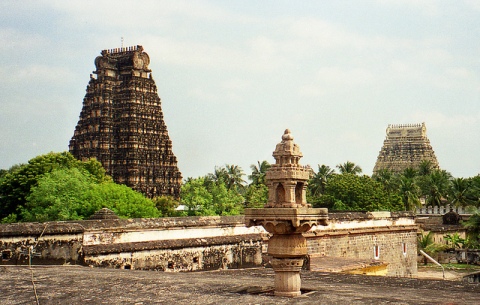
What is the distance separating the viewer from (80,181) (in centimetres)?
3747

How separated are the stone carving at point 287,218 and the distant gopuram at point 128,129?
47.6 meters

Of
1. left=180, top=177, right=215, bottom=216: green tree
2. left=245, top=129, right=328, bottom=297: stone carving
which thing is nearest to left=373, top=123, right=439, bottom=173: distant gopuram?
left=180, top=177, right=215, bottom=216: green tree

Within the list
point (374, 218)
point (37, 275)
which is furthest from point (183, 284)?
point (374, 218)

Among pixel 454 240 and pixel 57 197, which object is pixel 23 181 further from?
pixel 454 240

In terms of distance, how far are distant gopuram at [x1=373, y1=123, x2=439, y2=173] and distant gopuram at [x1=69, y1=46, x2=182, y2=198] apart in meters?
40.7

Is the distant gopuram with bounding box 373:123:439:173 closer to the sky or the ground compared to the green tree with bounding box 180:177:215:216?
closer to the sky

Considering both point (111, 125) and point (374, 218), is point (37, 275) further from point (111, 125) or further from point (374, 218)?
point (111, 125)

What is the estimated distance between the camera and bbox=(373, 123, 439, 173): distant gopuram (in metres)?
88.1

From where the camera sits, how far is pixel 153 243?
1888cm

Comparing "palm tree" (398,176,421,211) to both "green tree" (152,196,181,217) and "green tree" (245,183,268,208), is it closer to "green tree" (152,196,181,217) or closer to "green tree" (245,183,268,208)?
"green tree" (245,183,268,208)

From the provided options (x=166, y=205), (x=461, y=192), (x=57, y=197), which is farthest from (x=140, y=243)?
(x=461, y=192)

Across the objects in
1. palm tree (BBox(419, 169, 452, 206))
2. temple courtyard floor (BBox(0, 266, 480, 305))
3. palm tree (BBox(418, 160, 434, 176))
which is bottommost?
temple courtyard floor (BBox(0, 266, 480, 305))

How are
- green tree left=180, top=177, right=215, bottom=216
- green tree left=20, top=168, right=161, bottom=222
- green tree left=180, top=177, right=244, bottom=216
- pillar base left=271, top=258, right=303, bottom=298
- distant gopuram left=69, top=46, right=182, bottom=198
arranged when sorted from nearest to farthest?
pillar base left=271, top=258, right=303, bottom=298, green tree left=20, top=168, right=161, bottom=222, green tree left=180, top=177, right=215, bottom=216, green tree left=180, top=177, right=244, bottom=216, distant gopuram left=69, top=46, right=182, bottom=198

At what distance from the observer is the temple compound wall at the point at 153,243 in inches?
653
